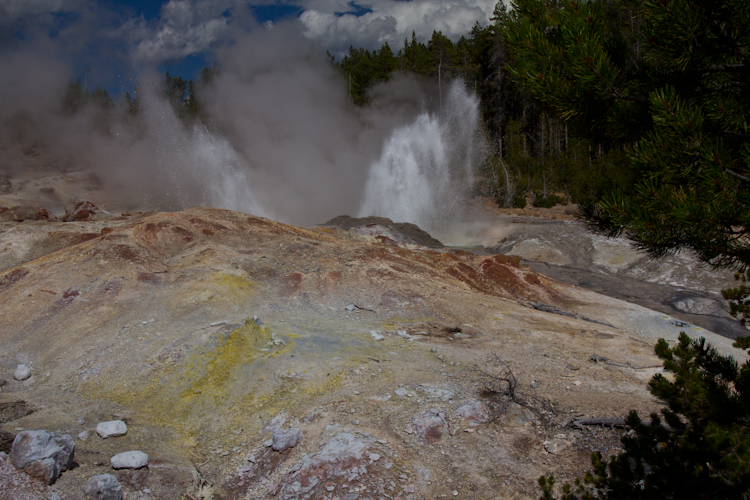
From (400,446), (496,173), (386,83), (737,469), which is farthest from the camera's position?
Answer: (386,83)

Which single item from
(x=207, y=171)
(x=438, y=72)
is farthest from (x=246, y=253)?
(x=438, y=72)

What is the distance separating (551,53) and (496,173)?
34.8 m

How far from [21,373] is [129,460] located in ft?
11.6

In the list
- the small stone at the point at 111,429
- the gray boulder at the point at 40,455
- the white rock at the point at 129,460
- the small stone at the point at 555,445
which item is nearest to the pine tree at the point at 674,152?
the small stone at the point at 555,445

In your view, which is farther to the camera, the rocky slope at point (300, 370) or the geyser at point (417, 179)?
the geyser at point (417, 179)

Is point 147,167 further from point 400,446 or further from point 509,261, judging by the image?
point 400,446

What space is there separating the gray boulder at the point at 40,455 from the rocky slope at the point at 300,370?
0.09m

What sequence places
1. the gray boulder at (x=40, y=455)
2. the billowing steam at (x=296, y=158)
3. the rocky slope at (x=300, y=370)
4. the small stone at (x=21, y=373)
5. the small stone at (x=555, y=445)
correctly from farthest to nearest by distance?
the billowing steam at (x=296, y=158) < the small stone at (x=21, y=373) < the small stone at (x=555, y=445) < the rocky slope at (x=300, y=370) < the gray boulder at (x=40, y=455)

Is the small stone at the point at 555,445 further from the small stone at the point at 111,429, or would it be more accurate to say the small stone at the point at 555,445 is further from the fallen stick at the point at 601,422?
the small stone at the point at 111,429

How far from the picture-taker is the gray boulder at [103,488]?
351 centimetres

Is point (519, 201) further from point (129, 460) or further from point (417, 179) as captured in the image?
point (129, 460)

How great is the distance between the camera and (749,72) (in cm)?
298

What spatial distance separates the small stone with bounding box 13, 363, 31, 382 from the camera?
6215 mm

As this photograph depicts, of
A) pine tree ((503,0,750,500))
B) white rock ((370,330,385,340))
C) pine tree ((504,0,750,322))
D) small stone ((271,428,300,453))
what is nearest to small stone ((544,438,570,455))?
pine tree ((503,0,750,500))
